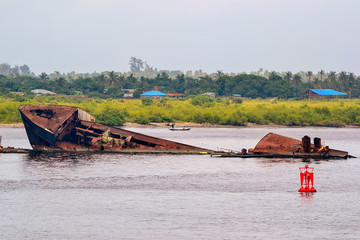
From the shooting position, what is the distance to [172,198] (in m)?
49.1

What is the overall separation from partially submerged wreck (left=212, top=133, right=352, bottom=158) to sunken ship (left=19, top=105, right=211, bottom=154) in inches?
266

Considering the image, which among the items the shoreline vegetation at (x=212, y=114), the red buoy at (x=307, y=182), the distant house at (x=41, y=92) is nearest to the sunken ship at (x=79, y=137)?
the red buoy at (x=307, y=182)

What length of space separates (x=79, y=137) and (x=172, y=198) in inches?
1199

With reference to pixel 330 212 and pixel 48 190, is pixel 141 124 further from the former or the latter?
pixel 330 212

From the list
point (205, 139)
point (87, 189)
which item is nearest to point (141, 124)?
point (205, 139)

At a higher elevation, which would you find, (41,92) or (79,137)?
(41,92)

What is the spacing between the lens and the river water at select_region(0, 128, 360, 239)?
39062 millimetres

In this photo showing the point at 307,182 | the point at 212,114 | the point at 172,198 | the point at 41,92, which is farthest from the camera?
the point at 41,92

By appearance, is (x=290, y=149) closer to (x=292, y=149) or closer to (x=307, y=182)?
(x=292, y=149)

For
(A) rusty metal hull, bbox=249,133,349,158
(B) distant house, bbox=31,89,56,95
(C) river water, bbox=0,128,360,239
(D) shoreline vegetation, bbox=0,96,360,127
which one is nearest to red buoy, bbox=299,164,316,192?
(C) river water, bbox=0,128,360,239

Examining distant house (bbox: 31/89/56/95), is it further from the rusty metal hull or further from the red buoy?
the red buoy

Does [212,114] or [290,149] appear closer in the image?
[290,149]

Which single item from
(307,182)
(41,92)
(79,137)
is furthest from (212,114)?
(307,182)

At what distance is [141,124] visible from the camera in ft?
496
